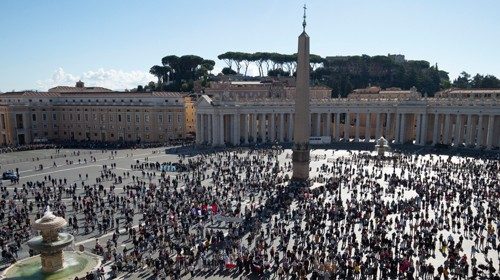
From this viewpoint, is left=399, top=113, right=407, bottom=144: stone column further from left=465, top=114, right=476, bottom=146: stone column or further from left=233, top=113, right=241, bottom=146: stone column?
left=233, top=113, right=241, bottom=146: stone column

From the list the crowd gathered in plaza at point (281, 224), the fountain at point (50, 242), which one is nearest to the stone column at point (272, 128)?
the crowd gathered in plaza at point (281, 224)

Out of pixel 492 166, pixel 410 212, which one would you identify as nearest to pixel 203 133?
pixel 492 166

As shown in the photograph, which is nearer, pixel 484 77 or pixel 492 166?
pixel 492 166

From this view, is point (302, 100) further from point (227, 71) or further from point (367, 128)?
point (227, 71)

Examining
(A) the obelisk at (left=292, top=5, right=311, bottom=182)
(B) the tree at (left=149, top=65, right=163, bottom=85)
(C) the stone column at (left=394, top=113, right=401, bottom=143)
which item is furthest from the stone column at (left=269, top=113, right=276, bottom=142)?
(B) the tree at (left=149, top=65, right=163, bottom=85)

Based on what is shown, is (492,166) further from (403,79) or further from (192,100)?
(403,79)

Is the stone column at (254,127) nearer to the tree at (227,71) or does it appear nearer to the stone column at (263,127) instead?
the stone column at (263,127)

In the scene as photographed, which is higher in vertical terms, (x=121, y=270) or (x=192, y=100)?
(x=192, y=100)
